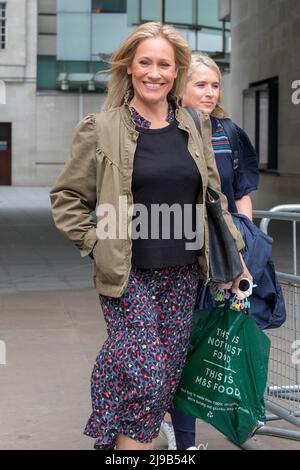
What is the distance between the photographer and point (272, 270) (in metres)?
3.69

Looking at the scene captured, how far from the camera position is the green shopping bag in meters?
3.41

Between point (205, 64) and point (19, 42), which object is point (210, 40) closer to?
point (19, 42)

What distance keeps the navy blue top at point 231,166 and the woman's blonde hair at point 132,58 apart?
0.33 m

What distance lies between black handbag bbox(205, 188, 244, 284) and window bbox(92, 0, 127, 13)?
1395 inches

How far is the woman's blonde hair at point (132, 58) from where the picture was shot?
10.5 feet

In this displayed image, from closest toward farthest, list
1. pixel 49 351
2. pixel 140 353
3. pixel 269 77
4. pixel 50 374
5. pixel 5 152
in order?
1. pixel 140 353
2. pixel 50 374
3. pixel 49 351
4. pixel 269 77
5. pixel 5 152

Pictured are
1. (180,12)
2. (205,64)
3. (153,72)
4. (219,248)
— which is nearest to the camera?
(153,72)

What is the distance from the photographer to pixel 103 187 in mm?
3145

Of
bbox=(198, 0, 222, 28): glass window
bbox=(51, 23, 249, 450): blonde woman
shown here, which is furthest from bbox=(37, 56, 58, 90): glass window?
bbox=(51, 23, 249, 450): blonde woman

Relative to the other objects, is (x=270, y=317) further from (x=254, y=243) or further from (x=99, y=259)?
(x=99, y=259)

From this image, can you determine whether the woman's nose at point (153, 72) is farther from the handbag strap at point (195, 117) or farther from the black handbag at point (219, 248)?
the black handbag at point (219, 248)

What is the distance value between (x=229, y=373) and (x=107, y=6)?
3572 centimetres

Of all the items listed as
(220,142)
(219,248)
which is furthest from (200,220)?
(220,142)

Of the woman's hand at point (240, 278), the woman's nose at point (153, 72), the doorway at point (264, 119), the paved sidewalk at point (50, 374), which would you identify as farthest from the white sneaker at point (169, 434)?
the doorway at point (264, 119)
